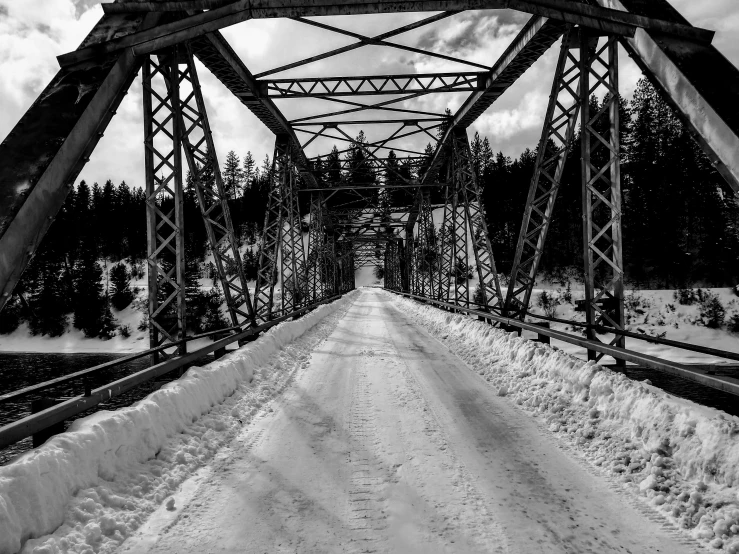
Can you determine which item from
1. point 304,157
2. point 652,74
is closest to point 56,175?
point 652,74

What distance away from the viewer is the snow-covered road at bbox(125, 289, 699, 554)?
260 centimetres

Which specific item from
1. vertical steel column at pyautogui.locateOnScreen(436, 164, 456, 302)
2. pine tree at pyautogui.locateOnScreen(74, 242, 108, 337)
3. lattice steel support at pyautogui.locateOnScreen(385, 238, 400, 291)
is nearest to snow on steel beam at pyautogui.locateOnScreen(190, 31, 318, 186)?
vertical steel column at pyautogui.locateOnScreen(436, 164, 456, 302)

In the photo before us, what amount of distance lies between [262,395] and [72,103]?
4454mm

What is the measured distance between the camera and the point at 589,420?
4.48 meters

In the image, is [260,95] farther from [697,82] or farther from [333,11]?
[697,82]

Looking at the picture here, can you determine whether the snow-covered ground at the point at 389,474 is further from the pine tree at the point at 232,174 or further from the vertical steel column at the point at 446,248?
the pine tree at the point at 232,174

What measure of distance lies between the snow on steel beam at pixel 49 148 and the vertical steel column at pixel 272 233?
7.47 meters

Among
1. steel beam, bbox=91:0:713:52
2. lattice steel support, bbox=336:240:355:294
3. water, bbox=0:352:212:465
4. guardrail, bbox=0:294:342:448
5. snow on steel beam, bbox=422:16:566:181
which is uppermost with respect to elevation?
snow on steel beam, bbox=422:16:566:181

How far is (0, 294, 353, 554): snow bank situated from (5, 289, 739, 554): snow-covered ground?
0.04 ft

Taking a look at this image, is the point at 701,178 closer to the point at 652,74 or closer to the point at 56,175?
the point at 652,74

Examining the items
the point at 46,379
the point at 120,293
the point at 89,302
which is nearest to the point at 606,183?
the point at 46,379

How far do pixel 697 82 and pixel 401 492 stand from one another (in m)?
5.33

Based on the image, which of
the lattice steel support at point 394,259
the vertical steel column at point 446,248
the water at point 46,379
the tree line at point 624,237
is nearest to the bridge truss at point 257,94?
the water at point 46,379

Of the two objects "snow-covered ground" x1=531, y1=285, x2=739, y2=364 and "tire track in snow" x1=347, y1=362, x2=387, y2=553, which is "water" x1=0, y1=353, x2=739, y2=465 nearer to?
"tire track in snow" x1=347, y1=362, x2=387, y2=553
